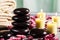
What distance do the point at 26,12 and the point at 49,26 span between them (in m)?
0.16

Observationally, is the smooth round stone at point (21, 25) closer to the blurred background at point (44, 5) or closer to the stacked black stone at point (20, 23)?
the stacked black stone at point (20, 23)

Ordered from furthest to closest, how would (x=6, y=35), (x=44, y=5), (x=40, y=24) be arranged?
(x=44, y=5) < (x=40, y=24) < (x=6, y=35)

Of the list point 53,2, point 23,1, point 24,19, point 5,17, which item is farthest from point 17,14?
point 53,2

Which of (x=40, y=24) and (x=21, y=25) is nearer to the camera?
(x=21, y=25)

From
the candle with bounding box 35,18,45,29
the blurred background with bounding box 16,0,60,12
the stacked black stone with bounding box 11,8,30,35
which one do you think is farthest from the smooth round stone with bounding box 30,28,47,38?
the blurred background with bounding box 16,0,60,12

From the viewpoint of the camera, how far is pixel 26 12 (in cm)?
94

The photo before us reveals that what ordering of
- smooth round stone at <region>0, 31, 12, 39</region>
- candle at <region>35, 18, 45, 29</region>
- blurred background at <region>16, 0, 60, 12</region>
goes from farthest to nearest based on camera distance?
blurred background at <region>16, 0, 60, 12</region> < candle at <region>35, 18, 45, 29</region> < smooth round stone at <region>0, 31, 12, 39</region>

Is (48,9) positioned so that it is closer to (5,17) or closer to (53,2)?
(53,2)

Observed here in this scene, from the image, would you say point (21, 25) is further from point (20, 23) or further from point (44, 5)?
point (44, 5)

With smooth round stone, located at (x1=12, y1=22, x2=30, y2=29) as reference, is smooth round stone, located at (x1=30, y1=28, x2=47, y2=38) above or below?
below

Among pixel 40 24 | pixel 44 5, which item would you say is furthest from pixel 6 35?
pixel 44 5

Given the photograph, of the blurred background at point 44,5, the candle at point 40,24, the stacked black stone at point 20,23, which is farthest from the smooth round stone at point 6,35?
the blurred background at point 44,5

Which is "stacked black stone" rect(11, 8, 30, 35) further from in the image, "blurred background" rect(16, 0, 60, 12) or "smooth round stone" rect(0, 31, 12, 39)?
"blurred background" rect(16, 0, 60, 12)

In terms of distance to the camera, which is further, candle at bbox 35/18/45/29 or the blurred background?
the blurred background
